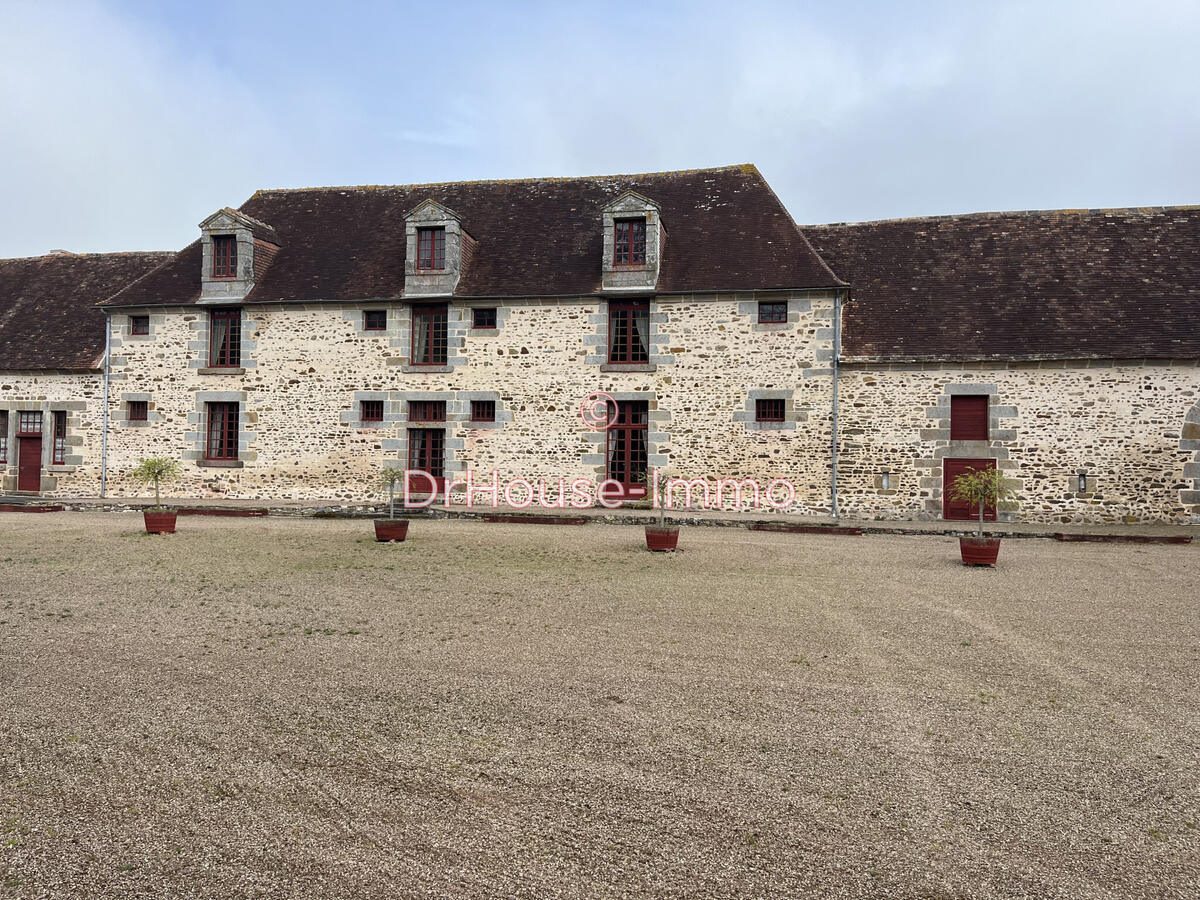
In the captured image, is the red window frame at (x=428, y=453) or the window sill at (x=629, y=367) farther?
the red window frame at (x=428, y=453)

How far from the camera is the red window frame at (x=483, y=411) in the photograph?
17500mm

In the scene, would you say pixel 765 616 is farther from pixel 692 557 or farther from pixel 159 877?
pixel 159 877

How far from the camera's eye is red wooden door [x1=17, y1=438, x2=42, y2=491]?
63.6 feet

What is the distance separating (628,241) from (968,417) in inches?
309

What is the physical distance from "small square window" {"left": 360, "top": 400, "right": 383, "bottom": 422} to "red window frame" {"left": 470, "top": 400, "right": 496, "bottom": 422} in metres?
2.11

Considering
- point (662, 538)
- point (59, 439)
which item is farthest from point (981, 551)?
point (59, 439)

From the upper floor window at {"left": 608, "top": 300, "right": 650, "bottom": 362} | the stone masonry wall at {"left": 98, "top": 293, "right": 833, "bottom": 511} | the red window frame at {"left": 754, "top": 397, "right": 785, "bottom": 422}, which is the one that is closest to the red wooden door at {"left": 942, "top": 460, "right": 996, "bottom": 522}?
the stone masonry wall at {"left": 98, "top": 293, "right": 833, "bottom": 511}

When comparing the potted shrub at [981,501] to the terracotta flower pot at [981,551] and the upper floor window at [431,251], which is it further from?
the upper floor window at [431,251]

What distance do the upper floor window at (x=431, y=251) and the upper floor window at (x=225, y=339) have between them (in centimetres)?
460

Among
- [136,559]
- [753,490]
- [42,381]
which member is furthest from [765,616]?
[42,381]

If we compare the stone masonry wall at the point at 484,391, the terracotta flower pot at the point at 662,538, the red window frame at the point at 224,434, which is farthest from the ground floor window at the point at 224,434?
the terracotta flower pot at the point at 662,538

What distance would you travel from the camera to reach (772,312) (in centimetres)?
1661

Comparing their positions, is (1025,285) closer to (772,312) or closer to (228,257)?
(772,312)

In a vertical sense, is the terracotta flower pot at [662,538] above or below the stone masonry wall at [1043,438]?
below
